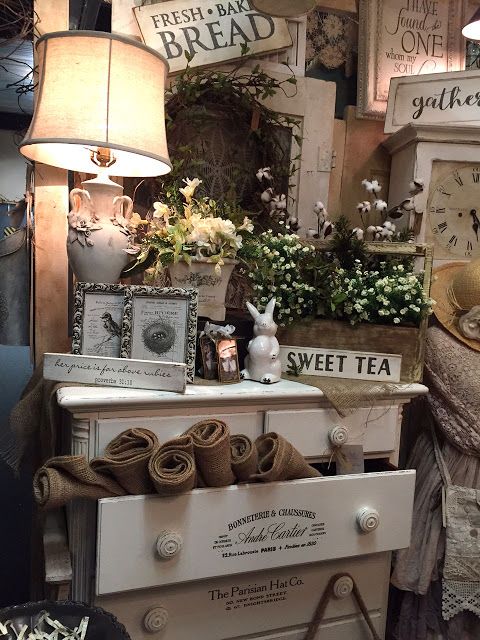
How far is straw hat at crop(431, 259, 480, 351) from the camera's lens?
1.57 meters

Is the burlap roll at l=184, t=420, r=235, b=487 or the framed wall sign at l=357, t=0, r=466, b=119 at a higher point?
the framed wall sign at l=357, t=0, r=466, b=119

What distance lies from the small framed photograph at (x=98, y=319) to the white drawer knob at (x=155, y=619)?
1.82 feet

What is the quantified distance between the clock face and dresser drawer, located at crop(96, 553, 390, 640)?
1061 mm

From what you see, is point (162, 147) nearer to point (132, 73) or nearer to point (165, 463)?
point (132, 73)

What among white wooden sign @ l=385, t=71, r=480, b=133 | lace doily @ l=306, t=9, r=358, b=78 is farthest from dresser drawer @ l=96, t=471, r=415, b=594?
lace doily @ l=306, t=9, r=358, b=78

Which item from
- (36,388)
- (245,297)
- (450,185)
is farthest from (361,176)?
(36,388)

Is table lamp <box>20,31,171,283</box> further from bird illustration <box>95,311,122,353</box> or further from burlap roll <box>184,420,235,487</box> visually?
burlap roll <box>184,420,235,487</box>

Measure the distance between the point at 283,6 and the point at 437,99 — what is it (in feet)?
2.24

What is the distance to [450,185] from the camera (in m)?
1.88

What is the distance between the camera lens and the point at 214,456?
3.60 ft

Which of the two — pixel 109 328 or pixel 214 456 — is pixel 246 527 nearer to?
pixel 214 456

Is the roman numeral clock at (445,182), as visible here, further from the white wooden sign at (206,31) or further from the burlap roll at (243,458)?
the burlap roll at (243,458)

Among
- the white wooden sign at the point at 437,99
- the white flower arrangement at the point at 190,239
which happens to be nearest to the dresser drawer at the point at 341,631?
the white flower arrangement at the point at 190,239

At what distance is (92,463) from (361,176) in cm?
145
